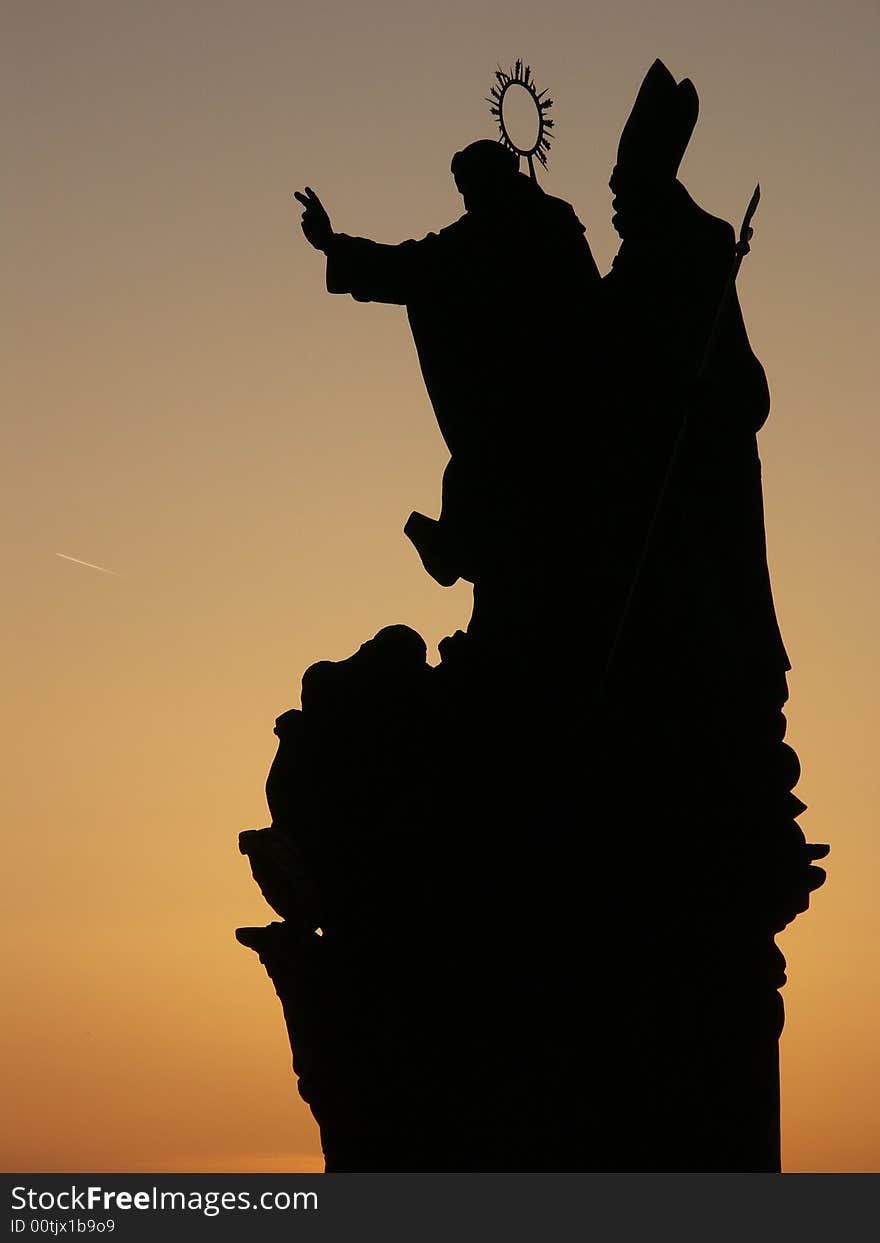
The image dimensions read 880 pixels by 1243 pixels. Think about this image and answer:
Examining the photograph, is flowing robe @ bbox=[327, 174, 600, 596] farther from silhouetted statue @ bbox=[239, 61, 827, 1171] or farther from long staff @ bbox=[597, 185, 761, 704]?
long staff @ bbox=[597, 185, 761, 704]

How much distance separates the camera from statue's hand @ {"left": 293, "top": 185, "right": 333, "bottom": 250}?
11.0 m

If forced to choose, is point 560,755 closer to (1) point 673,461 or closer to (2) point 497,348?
(1) point 673,461

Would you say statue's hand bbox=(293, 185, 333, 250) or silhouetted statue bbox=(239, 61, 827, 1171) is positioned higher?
statue's hand bbox=(293, 185, 333, 250)

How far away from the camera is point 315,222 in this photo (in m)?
11.0

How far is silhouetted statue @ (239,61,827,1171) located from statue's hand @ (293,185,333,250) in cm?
2

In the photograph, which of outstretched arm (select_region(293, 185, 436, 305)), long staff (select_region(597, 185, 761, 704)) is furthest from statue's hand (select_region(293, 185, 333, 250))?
long staff (select_region(597, 185, 761, 704))

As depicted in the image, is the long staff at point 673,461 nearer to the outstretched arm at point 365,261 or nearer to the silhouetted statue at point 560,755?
the silhouetted statue at point 560,755

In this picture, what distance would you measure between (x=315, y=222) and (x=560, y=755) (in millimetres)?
2973

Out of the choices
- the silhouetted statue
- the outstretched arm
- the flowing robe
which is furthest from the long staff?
the outstretched arm

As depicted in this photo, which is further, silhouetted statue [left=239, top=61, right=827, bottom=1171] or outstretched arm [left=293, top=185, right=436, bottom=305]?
outstretched arm [left=293, top=185, right=436, bottom=305]

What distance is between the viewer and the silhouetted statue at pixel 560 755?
33.9 feet

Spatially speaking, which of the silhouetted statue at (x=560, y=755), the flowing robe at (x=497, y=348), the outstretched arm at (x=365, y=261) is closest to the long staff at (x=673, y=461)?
the silhouetted statue at (x=560, y=755)

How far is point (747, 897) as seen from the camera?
10664 millimetres
